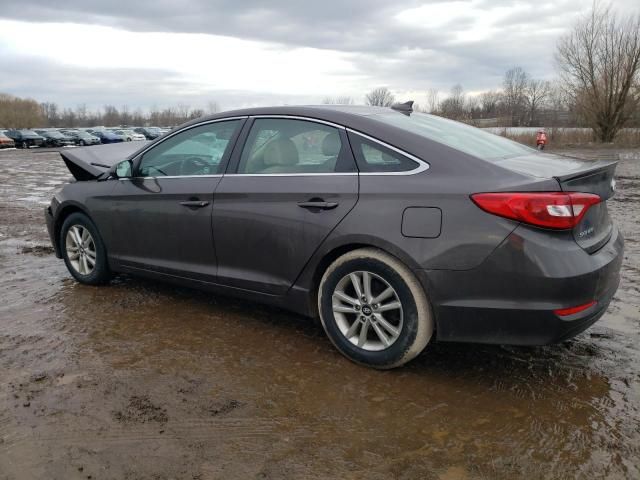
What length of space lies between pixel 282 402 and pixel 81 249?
2940mm

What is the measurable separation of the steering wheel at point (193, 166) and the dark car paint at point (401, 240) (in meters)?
0.10

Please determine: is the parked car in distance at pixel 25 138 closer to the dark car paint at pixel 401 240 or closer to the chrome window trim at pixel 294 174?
the dark car paint at pixel 401 240

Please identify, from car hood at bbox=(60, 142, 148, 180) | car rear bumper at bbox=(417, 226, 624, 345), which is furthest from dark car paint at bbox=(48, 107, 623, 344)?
car hood at bbox=(60, 142, 148, 180)

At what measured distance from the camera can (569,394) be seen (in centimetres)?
296

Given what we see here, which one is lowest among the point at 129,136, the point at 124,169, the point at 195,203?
the point at 195,203

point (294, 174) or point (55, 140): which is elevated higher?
point (55, 140)

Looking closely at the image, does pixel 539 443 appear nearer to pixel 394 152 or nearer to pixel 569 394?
pixel 569 394

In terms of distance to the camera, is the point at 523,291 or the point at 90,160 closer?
the point at 523,291

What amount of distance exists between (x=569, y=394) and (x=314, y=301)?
156 cm

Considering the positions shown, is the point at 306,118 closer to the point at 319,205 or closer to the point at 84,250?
the point at 319,205

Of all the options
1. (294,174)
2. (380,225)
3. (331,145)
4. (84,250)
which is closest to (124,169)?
(84,250)

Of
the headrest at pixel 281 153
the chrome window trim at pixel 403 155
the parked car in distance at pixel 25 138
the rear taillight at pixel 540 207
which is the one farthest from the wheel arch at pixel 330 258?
the parked car in distance at pixel 25 138

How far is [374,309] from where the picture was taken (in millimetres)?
3174

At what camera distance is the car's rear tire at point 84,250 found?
15.8 feet
